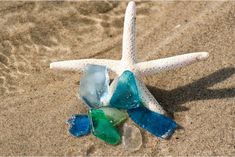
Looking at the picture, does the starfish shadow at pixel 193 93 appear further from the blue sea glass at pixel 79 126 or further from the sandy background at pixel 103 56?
the blue sea glass at pixel 79 126

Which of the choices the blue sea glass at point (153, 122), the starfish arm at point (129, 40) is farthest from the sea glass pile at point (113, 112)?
the starfish arm at point (129, 40)

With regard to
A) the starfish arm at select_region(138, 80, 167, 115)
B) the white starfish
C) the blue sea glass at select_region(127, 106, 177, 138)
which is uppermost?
the white starfish

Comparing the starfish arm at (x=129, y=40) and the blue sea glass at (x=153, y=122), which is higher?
the starfish arm at (x=129, y=40)

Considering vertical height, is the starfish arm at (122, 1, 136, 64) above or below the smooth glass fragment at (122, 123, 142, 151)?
above

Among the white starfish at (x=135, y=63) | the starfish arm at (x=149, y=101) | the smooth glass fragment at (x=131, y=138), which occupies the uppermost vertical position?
the white starfish at (x=135, y=63)

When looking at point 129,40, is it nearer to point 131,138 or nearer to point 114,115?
point 114,115

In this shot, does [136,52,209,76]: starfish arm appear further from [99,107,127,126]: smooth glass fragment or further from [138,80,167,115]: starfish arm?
[99,107,127,126]: smooth glass fragment

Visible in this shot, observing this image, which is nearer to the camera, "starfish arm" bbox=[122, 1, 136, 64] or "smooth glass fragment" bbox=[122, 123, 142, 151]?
"smooth glass fragment" bbox=[122, 123, 142, 151]

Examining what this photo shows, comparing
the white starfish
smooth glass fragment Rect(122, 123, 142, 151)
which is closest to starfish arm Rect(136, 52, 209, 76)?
the white starfish

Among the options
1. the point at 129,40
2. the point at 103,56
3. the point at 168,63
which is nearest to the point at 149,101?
the point at 168,63
